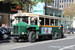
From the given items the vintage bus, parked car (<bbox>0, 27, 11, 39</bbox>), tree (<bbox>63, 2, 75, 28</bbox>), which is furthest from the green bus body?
tree (<bbox>63, 2, 75, 28</bbox>)

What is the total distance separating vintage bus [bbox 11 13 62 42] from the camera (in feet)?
45.2

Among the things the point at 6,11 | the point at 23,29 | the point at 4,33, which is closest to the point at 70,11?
the point at 6,11

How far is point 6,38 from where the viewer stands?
16734 millimetres

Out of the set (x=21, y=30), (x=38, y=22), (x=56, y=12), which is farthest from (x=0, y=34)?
(x=56, y=12)

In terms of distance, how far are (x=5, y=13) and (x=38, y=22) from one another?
35.2ft

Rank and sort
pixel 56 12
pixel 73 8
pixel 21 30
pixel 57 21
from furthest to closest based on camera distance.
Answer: pixel 56 12
pixel 73 8
pixel 57 21
pixel 21 30

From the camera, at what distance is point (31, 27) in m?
14.3

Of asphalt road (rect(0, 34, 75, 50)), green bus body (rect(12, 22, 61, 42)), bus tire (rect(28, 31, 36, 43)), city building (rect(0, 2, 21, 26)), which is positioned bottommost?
asphalt road (rect(0, 34, 75, 50))

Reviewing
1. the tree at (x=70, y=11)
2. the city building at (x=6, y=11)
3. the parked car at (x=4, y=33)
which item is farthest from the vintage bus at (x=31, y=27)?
the tree at (x=70, y=11)

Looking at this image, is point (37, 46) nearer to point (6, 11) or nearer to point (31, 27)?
point (31, 27)

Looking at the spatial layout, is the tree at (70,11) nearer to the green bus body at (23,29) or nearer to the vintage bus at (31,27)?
the vintage bus at (31,27)

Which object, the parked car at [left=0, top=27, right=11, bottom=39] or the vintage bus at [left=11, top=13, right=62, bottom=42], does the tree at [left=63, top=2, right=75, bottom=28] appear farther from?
the parked car at [left=0, top=27, right=11, bottom=39]

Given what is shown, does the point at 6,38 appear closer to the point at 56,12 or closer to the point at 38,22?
Answer: the point at 38,22

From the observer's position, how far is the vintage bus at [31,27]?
13.8 metres
